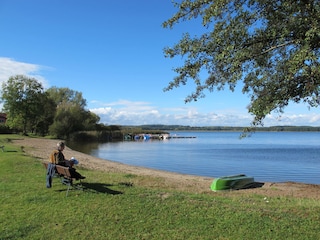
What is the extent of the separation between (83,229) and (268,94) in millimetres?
4203

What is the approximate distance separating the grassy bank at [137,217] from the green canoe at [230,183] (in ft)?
17.3

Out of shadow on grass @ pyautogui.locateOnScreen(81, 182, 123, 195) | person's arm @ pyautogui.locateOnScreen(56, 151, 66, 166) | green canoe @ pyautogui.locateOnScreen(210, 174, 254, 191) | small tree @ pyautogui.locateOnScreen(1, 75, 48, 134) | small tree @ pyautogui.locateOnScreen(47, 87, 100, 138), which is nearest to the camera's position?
shadow on grass @ pyautogui.locateOnScreen(81, 182, 123, 195)

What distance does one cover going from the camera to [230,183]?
14164 mm

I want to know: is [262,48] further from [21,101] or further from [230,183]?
[21,101]

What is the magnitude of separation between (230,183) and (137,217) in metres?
8.40

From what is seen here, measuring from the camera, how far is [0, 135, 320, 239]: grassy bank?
18.8ft

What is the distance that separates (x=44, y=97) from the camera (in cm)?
7012

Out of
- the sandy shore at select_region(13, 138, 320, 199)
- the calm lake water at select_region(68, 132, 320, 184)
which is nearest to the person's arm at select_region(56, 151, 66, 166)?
the sandy shore at select_region(13, 138, 320, 199)

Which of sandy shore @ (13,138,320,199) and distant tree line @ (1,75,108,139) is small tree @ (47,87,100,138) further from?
sandy shore @ (13,138,320,199)

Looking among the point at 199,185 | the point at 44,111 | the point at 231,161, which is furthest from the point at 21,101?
the point at 199,185

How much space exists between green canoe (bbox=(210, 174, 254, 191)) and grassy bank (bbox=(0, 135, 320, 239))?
5262 mm

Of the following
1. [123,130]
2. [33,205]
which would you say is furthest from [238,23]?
[123,130]

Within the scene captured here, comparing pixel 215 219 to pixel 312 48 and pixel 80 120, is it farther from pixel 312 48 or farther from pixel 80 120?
pixel 80 120

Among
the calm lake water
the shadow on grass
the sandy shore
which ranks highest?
the shadow on grass
